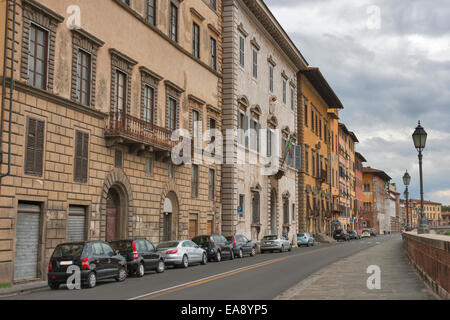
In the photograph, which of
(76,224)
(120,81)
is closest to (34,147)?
(76,224)

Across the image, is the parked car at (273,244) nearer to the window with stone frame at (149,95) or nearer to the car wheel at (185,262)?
the window with stone frame at (149,95)

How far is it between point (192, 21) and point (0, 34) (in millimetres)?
17019

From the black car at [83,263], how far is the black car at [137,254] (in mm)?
2121

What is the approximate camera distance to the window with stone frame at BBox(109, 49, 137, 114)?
26.2 m

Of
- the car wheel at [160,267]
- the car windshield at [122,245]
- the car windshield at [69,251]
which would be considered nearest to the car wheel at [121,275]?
the car windshield at [122,245]

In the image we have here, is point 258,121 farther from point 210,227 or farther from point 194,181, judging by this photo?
point 194,181

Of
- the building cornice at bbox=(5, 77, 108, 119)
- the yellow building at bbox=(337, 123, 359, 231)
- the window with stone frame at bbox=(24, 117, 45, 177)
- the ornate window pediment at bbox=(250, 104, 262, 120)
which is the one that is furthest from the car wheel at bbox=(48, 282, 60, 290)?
the yellow building at bbox=(337, 123, 359, 231)

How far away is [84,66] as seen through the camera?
79.7ft

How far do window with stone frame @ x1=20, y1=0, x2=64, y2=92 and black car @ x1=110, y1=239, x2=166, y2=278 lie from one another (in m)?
6.27

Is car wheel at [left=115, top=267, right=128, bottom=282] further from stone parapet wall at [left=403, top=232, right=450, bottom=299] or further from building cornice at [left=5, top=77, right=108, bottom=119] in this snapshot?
stone parapet wall at [left=403, top=232, right=450, bottom=299]
